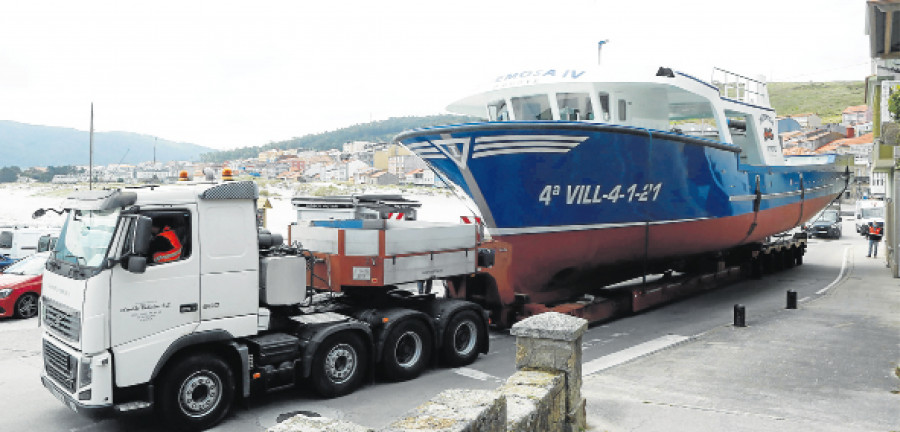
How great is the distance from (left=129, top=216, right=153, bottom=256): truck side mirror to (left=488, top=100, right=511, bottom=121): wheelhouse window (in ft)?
27.7

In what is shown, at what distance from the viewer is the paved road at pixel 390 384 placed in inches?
260

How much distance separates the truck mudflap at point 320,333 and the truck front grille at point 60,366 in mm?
2188

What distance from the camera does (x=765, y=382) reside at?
7.04m

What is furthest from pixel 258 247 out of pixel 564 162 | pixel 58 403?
pixel 564 162

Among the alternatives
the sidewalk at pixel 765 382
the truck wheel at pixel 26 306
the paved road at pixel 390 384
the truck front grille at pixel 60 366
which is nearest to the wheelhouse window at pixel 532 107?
the paved road at pixel 390 384

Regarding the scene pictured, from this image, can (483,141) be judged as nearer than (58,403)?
No

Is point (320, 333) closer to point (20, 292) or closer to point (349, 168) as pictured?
point (20, 292)

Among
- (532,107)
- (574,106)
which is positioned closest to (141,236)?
(532,107)

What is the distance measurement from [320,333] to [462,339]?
242 cm

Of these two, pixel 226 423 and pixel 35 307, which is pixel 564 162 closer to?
pixel 226 423

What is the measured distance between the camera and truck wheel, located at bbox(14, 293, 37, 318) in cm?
1194

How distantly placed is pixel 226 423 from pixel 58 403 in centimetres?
216

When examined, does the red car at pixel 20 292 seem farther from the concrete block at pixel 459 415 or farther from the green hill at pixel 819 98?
the green hill at pixel 819 98

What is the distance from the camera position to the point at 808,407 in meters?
6.15
